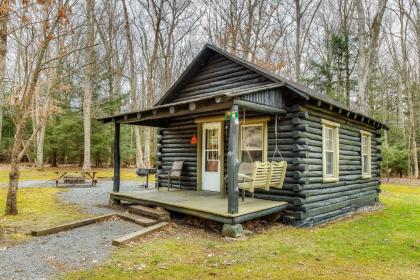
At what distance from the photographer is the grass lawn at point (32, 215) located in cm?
573

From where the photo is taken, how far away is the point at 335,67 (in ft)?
67.9

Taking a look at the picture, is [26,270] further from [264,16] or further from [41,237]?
[264,16]

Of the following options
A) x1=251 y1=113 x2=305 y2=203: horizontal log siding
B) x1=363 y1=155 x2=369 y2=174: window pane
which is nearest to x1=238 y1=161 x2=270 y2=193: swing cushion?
x1=251 y1=113 x2=305 y2=203: horizontal log siding

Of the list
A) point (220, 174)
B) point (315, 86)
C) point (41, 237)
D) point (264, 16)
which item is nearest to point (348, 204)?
point (220, 174)

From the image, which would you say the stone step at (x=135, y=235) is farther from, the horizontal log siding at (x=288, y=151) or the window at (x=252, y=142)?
the window at (x=252, y=142)

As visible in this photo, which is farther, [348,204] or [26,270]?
[348,204]

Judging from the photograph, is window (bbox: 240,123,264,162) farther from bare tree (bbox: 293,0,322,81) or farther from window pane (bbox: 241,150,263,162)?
bare tree (bbox: 293,0,322,81)

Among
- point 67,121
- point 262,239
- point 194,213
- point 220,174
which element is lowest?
point 262,239

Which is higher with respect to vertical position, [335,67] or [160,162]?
[335,67]

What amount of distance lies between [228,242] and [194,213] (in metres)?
1.16

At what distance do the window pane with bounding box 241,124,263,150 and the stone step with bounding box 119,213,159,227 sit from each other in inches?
131

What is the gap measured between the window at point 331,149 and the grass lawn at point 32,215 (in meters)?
6.90

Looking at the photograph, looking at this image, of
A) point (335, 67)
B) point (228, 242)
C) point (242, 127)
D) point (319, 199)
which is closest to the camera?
point (228, 242)

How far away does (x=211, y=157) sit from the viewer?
962 cm
